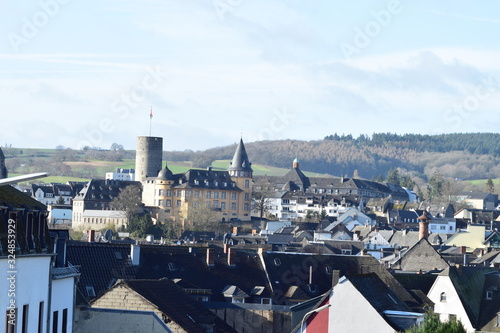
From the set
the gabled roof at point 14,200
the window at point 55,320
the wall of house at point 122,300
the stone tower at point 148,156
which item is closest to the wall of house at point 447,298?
the wall of house at point 122,300

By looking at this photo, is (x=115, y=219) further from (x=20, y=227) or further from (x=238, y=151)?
(x=20, y=227)

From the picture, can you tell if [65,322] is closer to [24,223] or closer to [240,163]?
[24,223]

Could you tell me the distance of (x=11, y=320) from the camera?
24.2m

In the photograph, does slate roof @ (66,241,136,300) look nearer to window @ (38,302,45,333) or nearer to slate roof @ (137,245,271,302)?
slate roof @ (137,245,271,302)

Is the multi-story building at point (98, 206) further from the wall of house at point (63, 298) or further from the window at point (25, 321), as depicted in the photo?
the window at point (25, 321)

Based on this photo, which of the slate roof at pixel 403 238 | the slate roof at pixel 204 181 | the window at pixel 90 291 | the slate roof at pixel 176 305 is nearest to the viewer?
the slate roof at pixel 176 305

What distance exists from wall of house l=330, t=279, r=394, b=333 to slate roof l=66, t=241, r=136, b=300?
12.0 metres

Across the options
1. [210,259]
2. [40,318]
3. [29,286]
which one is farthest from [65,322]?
[210,259]

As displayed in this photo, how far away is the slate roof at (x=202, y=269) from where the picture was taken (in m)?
54.8

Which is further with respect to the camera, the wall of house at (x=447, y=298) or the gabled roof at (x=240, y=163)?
the gabled roof at (x=240, y=163)

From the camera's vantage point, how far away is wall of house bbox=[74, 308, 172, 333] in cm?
3403

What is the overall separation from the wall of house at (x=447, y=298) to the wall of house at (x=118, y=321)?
783 inches

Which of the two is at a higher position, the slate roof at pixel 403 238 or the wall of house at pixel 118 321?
the slate roof at pixel 403 238

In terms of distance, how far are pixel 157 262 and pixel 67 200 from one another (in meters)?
139
